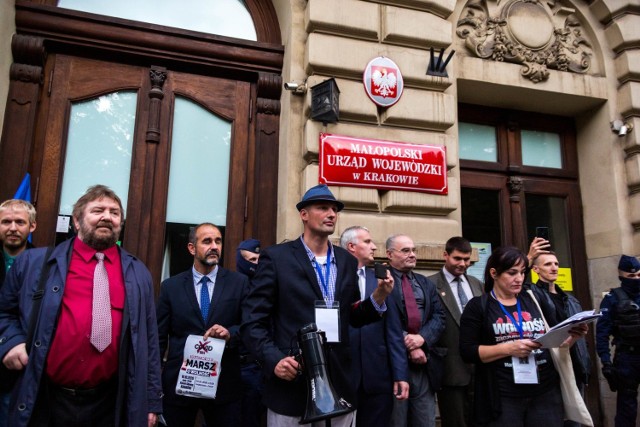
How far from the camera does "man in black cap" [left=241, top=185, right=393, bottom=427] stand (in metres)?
2.79

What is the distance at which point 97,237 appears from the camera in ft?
9.58

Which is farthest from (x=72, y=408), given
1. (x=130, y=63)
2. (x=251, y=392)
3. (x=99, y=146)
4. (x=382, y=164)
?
(x=130, y=63)

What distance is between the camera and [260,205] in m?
5.80

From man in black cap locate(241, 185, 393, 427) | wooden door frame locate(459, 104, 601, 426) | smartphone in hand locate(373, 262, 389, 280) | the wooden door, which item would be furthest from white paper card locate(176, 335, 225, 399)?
wooden door frame locate(459, 104, 601, 426)

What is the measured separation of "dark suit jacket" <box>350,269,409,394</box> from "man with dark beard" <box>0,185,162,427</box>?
4.83 feet

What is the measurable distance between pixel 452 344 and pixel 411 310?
57cm

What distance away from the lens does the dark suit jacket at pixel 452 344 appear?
4371 mm

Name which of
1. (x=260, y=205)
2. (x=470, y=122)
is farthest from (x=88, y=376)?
(x=470, y=122)

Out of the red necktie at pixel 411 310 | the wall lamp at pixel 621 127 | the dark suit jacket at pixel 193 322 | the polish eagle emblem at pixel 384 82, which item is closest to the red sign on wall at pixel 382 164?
the polish eagle emblem at pixel 384 82

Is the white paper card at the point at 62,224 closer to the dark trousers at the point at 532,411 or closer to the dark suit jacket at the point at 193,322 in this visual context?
the dark suit jacket at the point at 193,322

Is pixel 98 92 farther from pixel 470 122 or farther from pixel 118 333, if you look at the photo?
pixel 470 122

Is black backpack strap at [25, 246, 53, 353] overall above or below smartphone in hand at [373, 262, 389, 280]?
below

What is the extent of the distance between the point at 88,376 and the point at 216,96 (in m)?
4.03

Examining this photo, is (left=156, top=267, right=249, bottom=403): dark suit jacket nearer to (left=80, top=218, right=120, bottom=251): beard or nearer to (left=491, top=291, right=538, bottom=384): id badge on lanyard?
(left=80, top=218, right=120, bottom=251): beard
